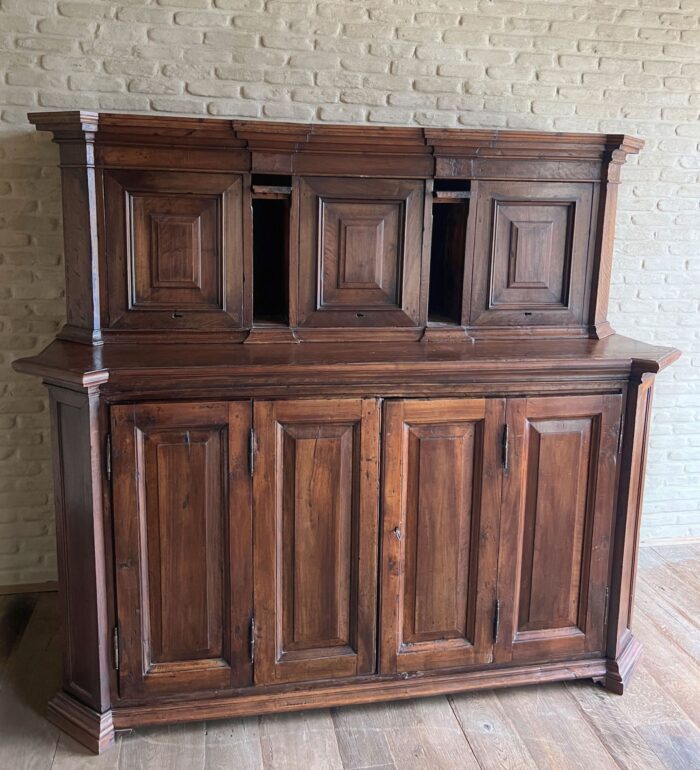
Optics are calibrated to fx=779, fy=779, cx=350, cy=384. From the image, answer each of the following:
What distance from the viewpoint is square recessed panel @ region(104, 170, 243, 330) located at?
2.25 m

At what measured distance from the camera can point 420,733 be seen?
7.18 ft

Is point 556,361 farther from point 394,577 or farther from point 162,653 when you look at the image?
point 162,653

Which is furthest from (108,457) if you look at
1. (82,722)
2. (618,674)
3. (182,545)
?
(618,674)

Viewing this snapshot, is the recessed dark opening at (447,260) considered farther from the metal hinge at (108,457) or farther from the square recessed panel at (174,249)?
the metal hinge at (108,457)

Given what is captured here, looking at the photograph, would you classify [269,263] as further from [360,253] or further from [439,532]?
[439,532]

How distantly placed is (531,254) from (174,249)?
112cm

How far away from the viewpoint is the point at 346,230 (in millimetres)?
2367

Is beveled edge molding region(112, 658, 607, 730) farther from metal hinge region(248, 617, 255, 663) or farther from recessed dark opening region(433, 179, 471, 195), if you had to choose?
recessed dark opening region(433, 179, 471, 195)

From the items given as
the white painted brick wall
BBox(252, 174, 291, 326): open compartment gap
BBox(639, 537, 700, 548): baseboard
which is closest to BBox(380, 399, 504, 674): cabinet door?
BBox(252, 174, 291, 326): open compartment gap

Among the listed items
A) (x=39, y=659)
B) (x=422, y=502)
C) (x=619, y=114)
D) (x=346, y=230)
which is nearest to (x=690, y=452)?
(x=619, y=114)

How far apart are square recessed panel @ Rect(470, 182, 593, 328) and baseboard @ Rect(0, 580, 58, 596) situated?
1.81 m

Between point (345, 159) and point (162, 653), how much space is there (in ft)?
4.95

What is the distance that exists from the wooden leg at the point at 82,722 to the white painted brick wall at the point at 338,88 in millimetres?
764

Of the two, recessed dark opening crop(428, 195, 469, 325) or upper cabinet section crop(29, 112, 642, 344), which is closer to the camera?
upper cabinet section crop(29, 112, 642, 344)
